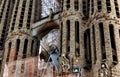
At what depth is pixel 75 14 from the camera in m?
29.7

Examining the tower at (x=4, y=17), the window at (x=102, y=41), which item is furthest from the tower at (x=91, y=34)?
the tower at (x=4, y=17)

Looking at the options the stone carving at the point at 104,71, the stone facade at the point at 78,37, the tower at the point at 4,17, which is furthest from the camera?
the tower at the point at 4,17

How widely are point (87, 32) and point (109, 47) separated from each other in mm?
3088

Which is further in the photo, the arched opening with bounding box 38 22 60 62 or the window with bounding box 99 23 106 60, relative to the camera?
the arched opening with bounding box 38 22 60 62

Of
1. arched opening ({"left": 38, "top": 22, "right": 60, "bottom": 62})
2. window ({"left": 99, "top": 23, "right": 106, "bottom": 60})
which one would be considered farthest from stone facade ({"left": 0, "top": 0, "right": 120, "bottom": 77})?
arched opening ({"left": 38, "top": 22, "right": 60, "bottom": 62})

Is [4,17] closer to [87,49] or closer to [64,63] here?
[87,49]

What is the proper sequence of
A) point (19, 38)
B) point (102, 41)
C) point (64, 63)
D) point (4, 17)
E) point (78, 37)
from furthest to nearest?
point (4, 17) → point (19, 38) → point (78, 37) → point (102, 41) → point (64, 63)

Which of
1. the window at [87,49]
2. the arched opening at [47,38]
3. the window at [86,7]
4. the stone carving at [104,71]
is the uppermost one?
the window at [86,7]

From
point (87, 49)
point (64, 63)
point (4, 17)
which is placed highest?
point (4, 17)

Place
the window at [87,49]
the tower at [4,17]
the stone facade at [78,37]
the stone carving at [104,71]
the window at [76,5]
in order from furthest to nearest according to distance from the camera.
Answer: the tower at [4,17], the window at [76,5], the window at [87,49], the stone facade at [78,37], the stone carving at [104,71]

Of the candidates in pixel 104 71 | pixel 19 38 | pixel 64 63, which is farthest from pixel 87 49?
pixel 19 38

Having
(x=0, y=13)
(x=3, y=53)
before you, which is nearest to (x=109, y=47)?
(x=3, y=53)

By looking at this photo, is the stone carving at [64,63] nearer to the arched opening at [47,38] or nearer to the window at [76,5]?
the arched opening at [47,38]

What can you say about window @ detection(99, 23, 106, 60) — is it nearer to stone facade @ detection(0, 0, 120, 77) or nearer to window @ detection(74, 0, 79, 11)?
stone facade @ detection(0, 0, 120, 77)
